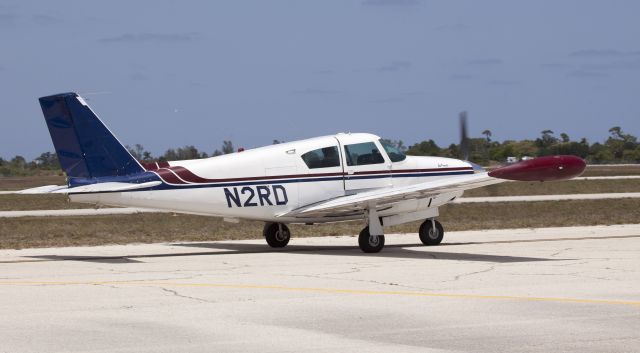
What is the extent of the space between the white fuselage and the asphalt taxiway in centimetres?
110

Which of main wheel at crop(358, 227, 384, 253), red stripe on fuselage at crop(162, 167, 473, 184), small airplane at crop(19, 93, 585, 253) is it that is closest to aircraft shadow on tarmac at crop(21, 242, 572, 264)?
main wheel at crop(358, 227, 384, 253)

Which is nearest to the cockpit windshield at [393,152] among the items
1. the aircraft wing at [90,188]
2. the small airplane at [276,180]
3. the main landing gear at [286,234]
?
the small airplane at [276,180]

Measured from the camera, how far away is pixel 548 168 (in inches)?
701

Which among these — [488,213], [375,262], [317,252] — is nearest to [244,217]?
[317,252]

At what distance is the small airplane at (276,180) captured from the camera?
20.7 m

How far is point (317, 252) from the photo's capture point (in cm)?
2241

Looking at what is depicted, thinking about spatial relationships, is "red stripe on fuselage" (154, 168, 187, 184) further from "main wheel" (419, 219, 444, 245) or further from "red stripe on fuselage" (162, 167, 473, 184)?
"main wheel" (419, 219, 444, 245)

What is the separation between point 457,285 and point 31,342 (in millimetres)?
6911

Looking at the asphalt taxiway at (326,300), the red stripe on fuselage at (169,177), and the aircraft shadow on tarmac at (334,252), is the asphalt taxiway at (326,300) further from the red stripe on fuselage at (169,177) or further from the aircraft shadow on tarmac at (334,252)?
the red stripe on fuselage at (169,177)

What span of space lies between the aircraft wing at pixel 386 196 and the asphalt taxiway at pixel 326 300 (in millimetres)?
937

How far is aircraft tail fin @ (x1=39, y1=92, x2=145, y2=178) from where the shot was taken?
20.7 meters

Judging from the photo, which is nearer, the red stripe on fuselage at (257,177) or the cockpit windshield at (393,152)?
the red stripe on fuselage at (257,177)

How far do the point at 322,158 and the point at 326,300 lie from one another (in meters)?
8.53

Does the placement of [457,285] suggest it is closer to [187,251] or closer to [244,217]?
[244,217]
